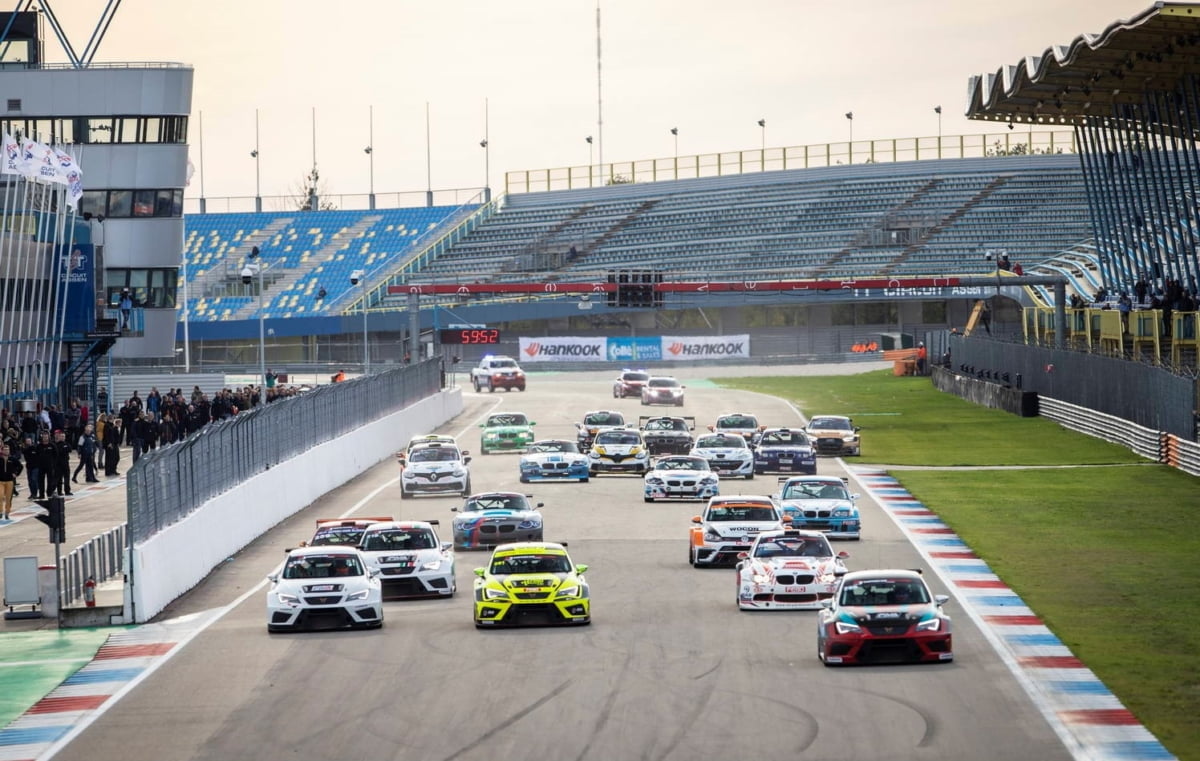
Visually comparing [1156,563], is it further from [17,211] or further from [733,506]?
[17,211]

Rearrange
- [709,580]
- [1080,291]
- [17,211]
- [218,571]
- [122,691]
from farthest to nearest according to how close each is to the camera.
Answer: [1080,291] → [17,211] → [218,571] → [709,580] → [122,691]

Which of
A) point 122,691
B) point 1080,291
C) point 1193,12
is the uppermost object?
point 1193,12

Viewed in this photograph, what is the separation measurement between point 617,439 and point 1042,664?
25331mm

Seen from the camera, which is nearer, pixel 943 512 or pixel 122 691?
pixel 122 691

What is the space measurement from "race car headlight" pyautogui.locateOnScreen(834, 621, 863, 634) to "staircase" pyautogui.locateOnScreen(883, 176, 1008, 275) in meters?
82.0

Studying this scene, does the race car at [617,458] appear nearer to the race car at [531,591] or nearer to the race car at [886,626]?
the race car at [531,591]

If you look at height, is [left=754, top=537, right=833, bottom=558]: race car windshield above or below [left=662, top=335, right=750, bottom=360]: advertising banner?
below

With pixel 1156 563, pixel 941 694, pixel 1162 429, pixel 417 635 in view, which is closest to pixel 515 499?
pixel 417 635

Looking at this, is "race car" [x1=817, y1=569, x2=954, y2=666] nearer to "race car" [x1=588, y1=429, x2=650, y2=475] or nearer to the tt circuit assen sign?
"race car" [x1=588, y1=429, x2=650, y2=475]

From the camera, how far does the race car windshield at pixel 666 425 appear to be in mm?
50594

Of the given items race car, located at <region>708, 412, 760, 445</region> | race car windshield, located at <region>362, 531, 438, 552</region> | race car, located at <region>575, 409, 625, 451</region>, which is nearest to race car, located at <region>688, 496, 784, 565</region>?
race car windshield, located at <region>362, 531, 438, 552</region>

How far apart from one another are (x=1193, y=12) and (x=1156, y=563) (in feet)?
87.7

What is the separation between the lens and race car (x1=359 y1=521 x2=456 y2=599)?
2605 cm

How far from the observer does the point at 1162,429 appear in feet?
151
